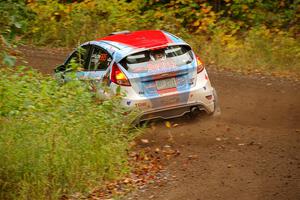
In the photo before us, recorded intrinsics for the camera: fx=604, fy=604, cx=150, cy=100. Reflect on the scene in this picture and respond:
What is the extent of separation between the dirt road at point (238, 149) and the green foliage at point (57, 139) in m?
0.73

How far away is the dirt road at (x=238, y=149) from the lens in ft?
26.0

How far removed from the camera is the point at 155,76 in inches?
408

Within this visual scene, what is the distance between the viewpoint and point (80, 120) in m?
8.69

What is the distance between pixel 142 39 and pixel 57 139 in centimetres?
353

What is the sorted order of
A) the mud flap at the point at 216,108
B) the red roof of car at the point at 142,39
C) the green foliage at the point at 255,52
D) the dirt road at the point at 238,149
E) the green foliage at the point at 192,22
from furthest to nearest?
the green foliage at the point at 192,22 → the green foliage at the point at 255,52 → the mud flap at the point at 216,108 → the red roof of car at the point at 142,39 → the dirt road at the point at 238,149

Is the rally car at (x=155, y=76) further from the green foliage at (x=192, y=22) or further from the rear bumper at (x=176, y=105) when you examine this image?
the green foliage at (x=192, y=22)

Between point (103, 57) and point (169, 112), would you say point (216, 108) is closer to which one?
point (169, 112)

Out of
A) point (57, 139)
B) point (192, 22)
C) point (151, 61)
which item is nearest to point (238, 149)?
point (151, 61)

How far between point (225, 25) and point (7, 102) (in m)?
12.5

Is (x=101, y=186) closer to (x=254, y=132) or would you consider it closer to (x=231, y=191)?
(x=231, y=191)

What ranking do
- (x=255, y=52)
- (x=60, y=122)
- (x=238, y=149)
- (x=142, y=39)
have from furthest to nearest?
(x=255, y=52) < (x=142, y=39) < (x=238, y=149) < (x=60, y=122)

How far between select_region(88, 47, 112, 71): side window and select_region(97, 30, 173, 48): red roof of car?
32 cm

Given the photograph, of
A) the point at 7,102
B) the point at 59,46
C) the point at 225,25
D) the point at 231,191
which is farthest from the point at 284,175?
the point at 59,46

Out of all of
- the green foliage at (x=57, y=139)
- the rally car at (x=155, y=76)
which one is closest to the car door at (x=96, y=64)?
the rally car at (x=155, y=76)
